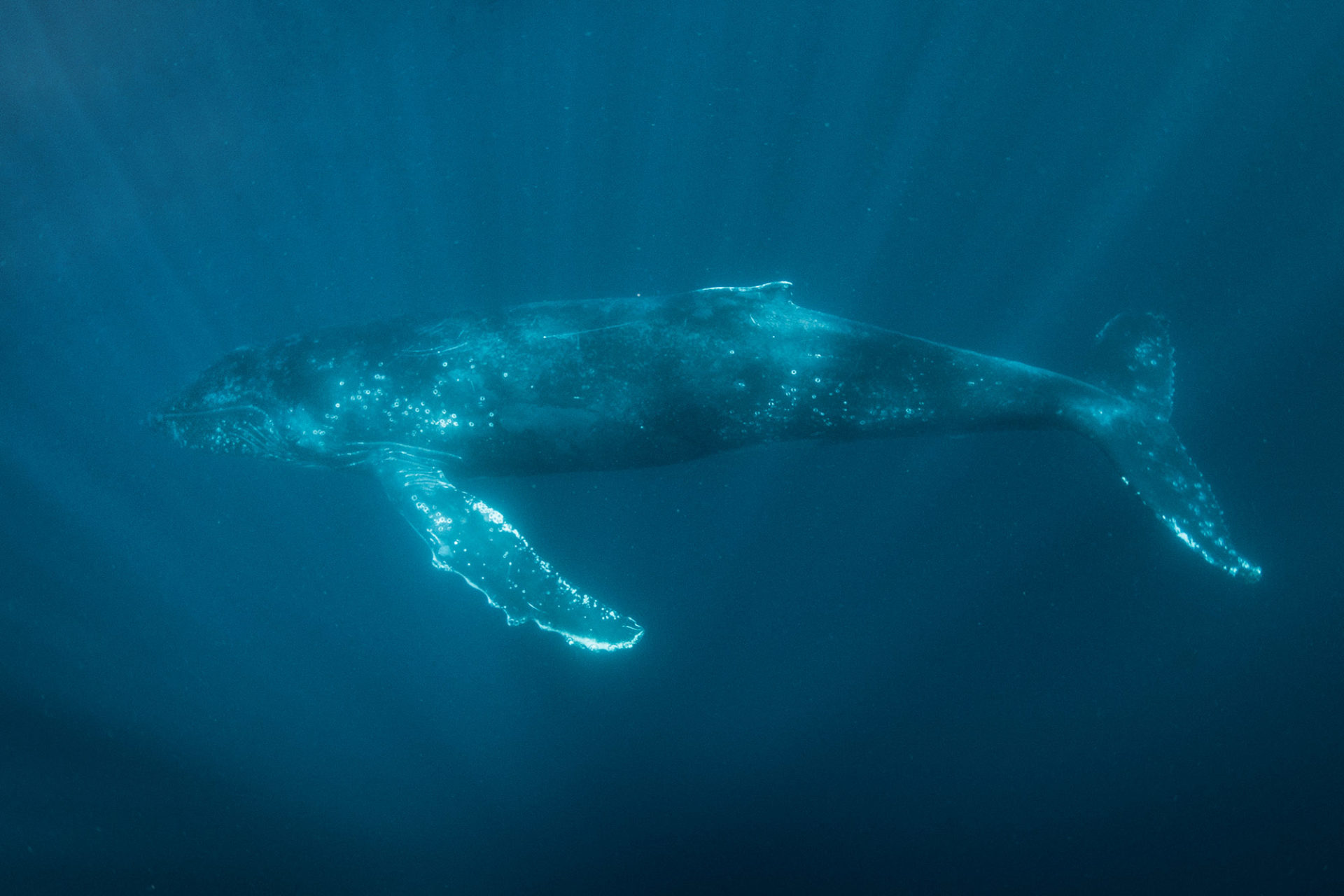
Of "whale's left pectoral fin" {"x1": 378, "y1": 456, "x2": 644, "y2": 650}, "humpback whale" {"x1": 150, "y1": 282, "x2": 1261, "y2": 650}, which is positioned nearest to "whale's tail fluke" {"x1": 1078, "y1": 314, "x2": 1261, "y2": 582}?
"humpback whale" {"x1": 150, "y1": 282, "x2": 1261, "y2": 650}

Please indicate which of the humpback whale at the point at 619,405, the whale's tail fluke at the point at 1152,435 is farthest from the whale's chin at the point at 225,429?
the whale's tail fluke at the point at 1152,435

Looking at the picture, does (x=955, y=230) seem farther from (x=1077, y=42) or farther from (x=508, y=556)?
(x=508, y=556)

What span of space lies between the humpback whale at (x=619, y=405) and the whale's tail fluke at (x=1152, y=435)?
0.03m

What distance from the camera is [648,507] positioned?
382 inches

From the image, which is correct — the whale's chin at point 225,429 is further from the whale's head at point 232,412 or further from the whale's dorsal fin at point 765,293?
the whale's dorsal fin at point 765,293

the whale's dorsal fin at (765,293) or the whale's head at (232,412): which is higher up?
the whale's dorsal fin at (765,293)

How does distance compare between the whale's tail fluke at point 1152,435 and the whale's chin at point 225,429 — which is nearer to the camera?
the whale's tail fluke at point 1152,435

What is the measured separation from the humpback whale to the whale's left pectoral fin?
0.6 inches

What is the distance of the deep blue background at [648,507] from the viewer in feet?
31.6

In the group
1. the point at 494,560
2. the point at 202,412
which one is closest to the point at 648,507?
the point at 494,560

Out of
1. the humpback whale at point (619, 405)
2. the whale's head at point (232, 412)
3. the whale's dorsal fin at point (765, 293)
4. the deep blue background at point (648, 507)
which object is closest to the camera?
the humpback whale at point (619, 405)

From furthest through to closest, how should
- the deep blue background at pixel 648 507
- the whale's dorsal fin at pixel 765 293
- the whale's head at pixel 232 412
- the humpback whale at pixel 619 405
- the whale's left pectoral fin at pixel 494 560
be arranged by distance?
the deep blue background at pixel 648 507
the whale's head at pixel 232 412
the whale's dorsal fin at pixel 765 293
the humpback whale at pixel 619 405
the whale's left pectoral fin at pixel 494 560

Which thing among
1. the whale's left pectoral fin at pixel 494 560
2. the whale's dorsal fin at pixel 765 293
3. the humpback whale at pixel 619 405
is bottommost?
the whale's left pectoral fin at pixel 494 560

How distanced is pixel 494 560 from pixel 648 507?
3.68 metres
